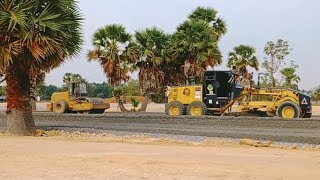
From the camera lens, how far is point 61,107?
33.0 metres

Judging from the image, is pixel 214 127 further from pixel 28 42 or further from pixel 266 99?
pixel 28 42

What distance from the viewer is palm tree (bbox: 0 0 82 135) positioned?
52.4 ft

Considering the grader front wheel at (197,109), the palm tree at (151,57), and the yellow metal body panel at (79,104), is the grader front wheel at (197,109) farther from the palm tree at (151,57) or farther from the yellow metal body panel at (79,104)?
the palm tree at (151,57)

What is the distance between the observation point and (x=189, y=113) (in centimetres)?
2633

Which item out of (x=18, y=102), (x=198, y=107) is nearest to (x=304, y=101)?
(x=198, y=107)

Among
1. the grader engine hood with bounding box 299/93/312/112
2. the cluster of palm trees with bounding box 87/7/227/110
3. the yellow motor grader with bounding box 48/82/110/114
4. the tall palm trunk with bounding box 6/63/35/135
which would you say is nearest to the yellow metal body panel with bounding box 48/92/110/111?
the yellow motor grader with bounding box 48/82/110/114

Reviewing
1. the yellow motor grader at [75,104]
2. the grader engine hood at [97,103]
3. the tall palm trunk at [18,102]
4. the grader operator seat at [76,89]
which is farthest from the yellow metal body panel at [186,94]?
the tall palm trunk at [18,102]

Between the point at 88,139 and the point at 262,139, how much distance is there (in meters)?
5.57

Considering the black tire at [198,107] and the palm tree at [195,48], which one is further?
the palm tree at [195,48]

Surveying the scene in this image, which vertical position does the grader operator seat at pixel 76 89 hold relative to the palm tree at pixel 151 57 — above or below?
below

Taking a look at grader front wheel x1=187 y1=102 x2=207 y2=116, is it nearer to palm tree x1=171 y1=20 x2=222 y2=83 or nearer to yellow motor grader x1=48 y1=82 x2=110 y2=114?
yellow motor grader x1=48 y1=82 x2=110 y2=114

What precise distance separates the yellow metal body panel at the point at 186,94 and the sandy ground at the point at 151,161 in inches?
479

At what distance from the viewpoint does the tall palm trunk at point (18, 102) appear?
57.2 ft


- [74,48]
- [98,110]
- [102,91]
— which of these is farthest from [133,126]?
[102,91]
